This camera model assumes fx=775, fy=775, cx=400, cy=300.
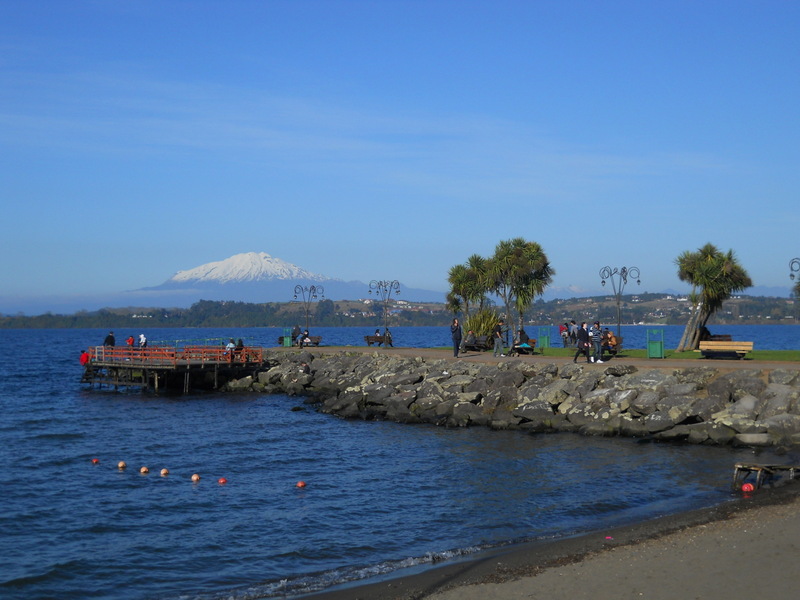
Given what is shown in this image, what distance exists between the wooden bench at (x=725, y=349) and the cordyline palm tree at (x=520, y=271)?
16.8 metres

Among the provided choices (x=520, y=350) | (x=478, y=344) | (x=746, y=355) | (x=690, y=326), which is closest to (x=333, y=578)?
(x=746, y=355)

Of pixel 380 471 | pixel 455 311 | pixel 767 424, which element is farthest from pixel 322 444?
pixel 455 311

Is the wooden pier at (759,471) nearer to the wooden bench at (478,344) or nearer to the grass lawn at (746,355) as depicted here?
the grass lawn at (746,355)

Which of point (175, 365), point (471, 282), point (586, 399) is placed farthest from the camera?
point (471, 282)

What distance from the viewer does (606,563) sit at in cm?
1256

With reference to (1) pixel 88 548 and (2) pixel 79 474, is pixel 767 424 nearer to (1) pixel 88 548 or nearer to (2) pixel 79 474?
(1) pixel 88 548

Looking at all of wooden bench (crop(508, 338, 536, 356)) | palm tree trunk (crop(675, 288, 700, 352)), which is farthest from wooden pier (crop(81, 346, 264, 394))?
palm tree trunk (crop(675, 288, 700, 352))

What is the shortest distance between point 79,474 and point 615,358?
23471mm

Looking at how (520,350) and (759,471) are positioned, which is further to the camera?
(520,350)

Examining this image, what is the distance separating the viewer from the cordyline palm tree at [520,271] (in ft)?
165

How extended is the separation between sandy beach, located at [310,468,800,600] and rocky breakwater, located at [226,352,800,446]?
9.40 meters

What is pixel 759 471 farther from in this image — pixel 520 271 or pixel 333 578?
pixel 520 271

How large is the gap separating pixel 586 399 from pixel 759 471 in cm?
1050

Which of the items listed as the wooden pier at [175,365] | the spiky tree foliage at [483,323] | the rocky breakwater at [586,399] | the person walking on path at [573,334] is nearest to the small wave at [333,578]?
the rocky breakwater at [586,399]
